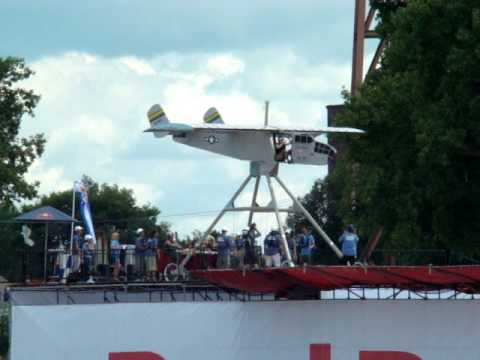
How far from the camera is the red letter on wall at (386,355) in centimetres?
3434

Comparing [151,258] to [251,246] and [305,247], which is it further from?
[305,247]

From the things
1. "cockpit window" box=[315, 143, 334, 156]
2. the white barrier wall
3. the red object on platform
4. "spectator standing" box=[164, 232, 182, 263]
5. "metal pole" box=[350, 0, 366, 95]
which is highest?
"metal pole" box=[350, 0, 366, 95]

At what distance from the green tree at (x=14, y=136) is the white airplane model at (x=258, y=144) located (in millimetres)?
23524

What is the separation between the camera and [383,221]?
Answer: 42906 mm

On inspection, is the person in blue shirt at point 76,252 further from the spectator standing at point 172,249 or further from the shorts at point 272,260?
the shorts at point 272,260

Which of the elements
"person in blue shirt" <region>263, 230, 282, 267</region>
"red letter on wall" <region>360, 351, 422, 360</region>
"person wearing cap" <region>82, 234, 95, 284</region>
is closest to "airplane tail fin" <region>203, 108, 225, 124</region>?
"person in blue shirt" <region>263, 230, 282, 267</region>

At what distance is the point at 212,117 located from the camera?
43.5m

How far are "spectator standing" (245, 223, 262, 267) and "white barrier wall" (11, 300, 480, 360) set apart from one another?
1746 millimetres

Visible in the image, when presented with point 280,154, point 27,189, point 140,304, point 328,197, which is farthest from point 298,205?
point 328,197

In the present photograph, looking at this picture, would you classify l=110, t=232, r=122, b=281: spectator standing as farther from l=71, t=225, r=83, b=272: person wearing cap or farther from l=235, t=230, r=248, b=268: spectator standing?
l=235, t=230, r=248, b=268: spectator standing

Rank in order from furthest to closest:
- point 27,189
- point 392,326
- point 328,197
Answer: point 328,197 < point 27,189 < point 392,326

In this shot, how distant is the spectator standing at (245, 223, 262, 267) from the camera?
122 feet

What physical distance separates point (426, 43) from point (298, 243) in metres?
6.66

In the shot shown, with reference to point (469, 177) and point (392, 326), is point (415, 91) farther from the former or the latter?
point (392, 326)
